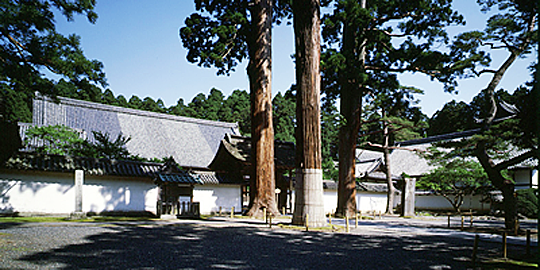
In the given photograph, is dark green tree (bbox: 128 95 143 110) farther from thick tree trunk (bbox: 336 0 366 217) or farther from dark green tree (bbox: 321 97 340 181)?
thick tree trunk (bbox: 336 0 366 217)

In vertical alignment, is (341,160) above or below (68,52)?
below

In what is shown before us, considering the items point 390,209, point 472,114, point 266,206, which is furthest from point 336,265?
point 472,114

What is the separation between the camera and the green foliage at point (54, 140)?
1884 centimetres

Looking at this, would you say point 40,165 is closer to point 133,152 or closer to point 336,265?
point 133,152

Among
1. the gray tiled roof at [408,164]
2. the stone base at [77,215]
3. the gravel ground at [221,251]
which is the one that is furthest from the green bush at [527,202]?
the stone base at [77,215]

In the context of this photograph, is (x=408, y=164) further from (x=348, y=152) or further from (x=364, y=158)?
(x=348, y=152)

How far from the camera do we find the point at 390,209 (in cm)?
2444

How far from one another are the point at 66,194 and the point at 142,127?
11.2 m

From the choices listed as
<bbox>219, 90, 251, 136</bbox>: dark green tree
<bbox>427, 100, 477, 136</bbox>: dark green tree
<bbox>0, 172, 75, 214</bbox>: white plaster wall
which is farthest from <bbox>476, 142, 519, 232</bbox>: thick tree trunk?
<bbox>427, 100, 477, 136</bbox>: dark green tree

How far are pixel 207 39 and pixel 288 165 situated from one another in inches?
293

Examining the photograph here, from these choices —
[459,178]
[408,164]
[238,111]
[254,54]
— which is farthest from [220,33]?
[238,111]

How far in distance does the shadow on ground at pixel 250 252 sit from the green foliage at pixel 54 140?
37.8ft

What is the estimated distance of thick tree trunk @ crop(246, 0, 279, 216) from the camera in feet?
50.8

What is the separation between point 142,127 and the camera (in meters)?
26.5
